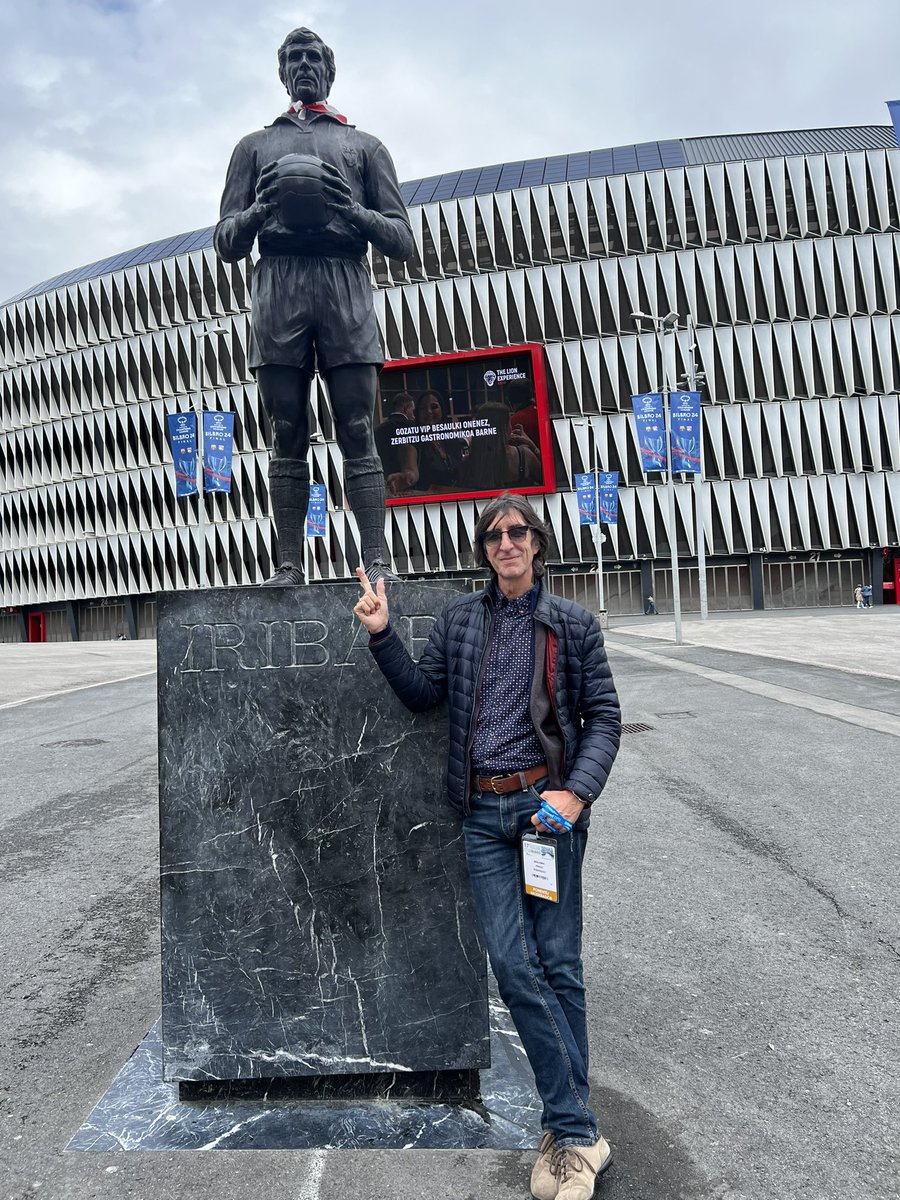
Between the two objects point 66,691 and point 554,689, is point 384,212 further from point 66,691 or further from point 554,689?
point 66,691

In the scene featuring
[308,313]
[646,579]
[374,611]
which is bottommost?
[374,611]

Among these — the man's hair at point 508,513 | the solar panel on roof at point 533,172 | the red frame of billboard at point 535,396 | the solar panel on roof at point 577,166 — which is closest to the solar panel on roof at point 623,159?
the solar panel on roof at point 577,166

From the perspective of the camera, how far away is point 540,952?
2.95 meters

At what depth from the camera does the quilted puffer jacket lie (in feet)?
9.45

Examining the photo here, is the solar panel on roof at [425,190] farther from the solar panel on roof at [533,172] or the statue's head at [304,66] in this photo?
the statue's head at [304,66]

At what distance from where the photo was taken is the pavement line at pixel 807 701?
993 centimetres

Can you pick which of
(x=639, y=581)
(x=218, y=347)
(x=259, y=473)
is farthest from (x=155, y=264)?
(x=639, y=581)

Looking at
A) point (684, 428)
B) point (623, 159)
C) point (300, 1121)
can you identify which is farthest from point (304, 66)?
point (623, 159)

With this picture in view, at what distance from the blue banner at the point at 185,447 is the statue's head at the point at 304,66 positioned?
80.3 ft

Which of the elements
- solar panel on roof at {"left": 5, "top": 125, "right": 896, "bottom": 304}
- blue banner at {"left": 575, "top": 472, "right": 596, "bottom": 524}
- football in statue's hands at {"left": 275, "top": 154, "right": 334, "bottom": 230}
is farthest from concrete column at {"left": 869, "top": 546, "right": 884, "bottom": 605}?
football in statue's hands at {"left": 275, "top": 154, "right": 334, "bottom": 230}

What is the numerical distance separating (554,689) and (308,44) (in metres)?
3.44

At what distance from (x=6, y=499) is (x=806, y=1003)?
73.0 meters

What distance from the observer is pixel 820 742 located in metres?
9.21

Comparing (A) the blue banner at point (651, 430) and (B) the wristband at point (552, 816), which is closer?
(B) the wristband at point (552, 816)
